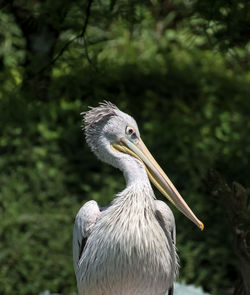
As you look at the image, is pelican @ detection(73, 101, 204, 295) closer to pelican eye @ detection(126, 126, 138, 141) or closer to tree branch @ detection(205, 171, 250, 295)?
pelican eye @ detection(126, 126, 138, 141)

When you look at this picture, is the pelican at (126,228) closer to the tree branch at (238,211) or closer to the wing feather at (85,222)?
the wing feather at (85,222)

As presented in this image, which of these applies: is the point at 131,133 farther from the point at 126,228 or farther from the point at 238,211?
the point at 238,211

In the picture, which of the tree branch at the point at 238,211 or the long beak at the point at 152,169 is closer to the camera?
→ the long beak at the point at 152,169

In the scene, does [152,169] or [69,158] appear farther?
[69,158]

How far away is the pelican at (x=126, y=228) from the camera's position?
13.3ft

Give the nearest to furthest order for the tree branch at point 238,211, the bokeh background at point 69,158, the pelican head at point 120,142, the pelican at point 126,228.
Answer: the pelican at point 126,228, the pelican head at point 120,142, the tree branch at point 238,211, the bokeh background at point 69,158

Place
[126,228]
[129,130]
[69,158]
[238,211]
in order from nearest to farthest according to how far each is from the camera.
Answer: [126,228] → [129,130] → [238,211] → [69,158]

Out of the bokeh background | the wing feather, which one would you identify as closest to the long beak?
the wing feather

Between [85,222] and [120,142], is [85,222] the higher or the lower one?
the lower one

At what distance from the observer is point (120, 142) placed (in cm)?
434

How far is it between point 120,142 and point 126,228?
0.60m

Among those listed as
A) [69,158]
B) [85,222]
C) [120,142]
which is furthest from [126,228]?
[69,158]

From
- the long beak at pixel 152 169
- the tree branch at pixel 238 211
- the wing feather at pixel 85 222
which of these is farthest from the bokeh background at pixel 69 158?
the wing feather at pixel 85 222

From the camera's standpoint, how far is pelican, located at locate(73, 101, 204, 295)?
13.3 ft
